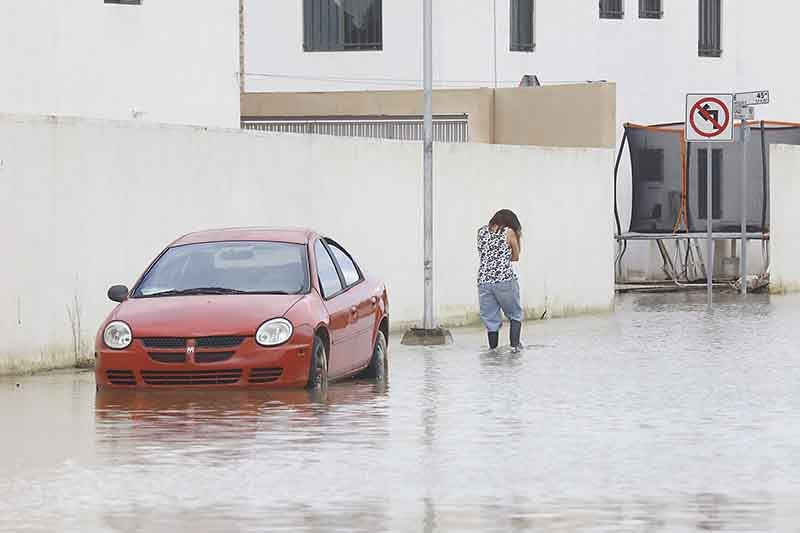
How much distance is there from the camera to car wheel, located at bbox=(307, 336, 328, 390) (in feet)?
55.0

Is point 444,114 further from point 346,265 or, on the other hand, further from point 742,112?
point 346,265

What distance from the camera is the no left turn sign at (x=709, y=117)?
3253cm

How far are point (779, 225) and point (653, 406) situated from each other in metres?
22.0

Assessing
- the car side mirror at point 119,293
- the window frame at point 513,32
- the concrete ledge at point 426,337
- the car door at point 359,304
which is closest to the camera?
the car side mirror at point 119,293

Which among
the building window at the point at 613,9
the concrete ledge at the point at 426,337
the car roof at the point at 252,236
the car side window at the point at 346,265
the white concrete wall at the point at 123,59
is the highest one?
the building window at the point at 613,9

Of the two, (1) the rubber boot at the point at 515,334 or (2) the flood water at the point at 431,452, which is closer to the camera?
(2) the flood water at the point at 431,452

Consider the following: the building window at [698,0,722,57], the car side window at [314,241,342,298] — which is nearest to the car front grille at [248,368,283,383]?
the car side window at [314,241,342,298]

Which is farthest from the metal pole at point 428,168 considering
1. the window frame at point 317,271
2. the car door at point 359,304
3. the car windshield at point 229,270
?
the car windshield at point 229,270

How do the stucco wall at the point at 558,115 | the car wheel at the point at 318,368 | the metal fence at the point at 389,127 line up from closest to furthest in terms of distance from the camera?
the car wheel at the point at 318,368 → the stucco wall at the point at 558,115 → the metal fence at the point at 389,127

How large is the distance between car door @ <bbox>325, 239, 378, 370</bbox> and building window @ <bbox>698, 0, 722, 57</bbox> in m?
28.9

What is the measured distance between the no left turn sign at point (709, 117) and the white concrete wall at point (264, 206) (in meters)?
1.64

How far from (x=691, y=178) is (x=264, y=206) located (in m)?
17.4

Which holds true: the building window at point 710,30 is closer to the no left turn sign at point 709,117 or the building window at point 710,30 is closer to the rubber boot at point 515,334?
the no left turn sign at point 709,117

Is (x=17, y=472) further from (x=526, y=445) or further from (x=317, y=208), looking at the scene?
(x=317, y=208)
